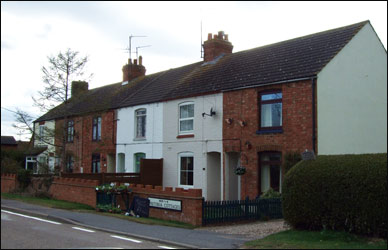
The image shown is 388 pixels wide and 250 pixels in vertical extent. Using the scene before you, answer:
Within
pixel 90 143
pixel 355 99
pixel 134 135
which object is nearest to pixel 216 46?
pixel 134 135

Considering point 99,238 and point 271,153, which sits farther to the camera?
point 271,153

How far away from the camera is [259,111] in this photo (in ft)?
60.0

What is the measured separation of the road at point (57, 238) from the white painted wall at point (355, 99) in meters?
8.84

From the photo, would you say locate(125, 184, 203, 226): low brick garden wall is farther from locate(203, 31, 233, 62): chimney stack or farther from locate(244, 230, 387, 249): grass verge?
locate(203, 31, 233, 62): chimney stack

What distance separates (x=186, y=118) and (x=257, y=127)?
4.92 m

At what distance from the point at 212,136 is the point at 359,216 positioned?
34.9 ft

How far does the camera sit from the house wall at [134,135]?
77.0 feet

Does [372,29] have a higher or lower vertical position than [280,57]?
higher

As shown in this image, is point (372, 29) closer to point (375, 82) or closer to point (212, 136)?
point (375, 82)

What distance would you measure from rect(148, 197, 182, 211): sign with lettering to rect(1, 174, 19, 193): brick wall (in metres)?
11.8

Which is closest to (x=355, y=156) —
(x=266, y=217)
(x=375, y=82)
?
(x=266, y=217)

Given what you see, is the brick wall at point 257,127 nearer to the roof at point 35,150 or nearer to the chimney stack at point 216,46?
the chimney stack at point 216,46

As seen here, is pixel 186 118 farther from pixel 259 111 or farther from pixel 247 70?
pixel 259 111

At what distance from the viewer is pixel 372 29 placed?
19234mm
